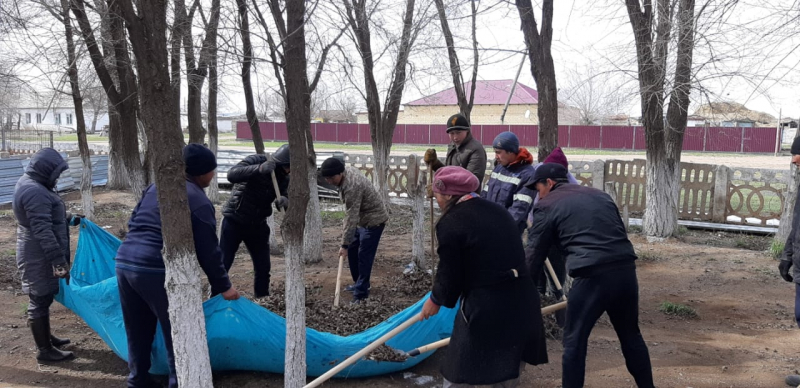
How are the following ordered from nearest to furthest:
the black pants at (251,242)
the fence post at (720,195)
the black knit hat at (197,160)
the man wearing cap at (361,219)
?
the black knit hat at (197,160) → the black pants at (251,242) → the man wearing cap at (361,219) → the fence post at (720,195)

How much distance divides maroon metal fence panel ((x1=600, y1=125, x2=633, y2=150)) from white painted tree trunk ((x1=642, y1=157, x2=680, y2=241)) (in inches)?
1116

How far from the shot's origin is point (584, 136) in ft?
119

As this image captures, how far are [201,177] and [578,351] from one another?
2.31 m

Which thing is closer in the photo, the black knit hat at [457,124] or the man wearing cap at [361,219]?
the man wearing cap at [361,219]

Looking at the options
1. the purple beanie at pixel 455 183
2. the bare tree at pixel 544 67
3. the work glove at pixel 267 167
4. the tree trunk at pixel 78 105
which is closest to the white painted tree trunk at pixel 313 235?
the work glove at pixel 267 167

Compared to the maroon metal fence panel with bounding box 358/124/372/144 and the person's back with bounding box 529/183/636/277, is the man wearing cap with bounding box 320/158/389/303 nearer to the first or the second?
the person's back with bounding box 529/183/636/277

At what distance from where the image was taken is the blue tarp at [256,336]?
3.47 meters

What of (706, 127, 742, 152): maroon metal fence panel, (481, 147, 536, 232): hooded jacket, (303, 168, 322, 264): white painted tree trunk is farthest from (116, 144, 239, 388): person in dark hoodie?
(706, 127, 742, 152): maroon metal fence panel

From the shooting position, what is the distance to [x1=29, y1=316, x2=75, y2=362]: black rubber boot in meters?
4.02

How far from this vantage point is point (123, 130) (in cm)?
713

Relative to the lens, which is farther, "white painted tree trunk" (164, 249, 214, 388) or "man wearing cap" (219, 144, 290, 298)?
"man wearing cap" (219, 144, 290, 298)

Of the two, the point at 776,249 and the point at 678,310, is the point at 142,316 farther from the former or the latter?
the point at 776,249

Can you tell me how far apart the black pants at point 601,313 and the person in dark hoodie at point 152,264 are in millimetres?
1899

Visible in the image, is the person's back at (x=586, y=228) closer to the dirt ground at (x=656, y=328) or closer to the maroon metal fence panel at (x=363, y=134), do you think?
the dirt ground at (x=656, y=328)
